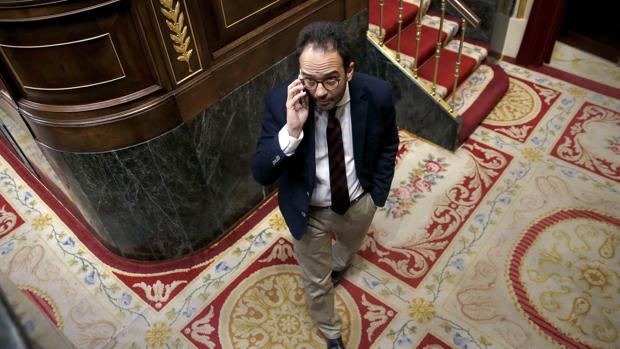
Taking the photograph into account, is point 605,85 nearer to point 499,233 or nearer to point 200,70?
point 499,233

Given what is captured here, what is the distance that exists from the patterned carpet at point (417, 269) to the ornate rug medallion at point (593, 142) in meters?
0.01

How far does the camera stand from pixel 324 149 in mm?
2002

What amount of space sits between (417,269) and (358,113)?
1334 millimetres

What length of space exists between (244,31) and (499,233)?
1.98 m

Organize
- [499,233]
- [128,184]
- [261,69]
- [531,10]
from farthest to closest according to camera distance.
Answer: [531,10] → [499,233] → [261,69] → [128,184]

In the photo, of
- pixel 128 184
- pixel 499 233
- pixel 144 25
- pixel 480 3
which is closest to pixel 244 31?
pixel 144 25

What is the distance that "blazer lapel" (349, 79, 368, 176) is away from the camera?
75.9 inches

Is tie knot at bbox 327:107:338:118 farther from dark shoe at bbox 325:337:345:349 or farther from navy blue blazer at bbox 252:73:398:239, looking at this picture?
dark shoe at bbox 325:337:345:349

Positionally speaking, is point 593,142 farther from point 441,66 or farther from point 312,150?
point 312,150

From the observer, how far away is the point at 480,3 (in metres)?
4.21

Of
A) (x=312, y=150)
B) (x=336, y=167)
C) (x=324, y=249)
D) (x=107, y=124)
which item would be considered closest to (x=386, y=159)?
(x=336, y=167)

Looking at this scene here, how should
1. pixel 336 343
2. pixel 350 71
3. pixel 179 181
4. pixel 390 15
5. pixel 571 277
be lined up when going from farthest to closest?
pixel 390 15 < pixel 571 277 < pixel 179 181 < pixel 336 343 < pixel 350 71

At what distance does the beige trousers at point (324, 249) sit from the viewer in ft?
7.17

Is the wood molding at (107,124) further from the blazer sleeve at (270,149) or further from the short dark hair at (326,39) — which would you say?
the short dark hair at (326,39)
